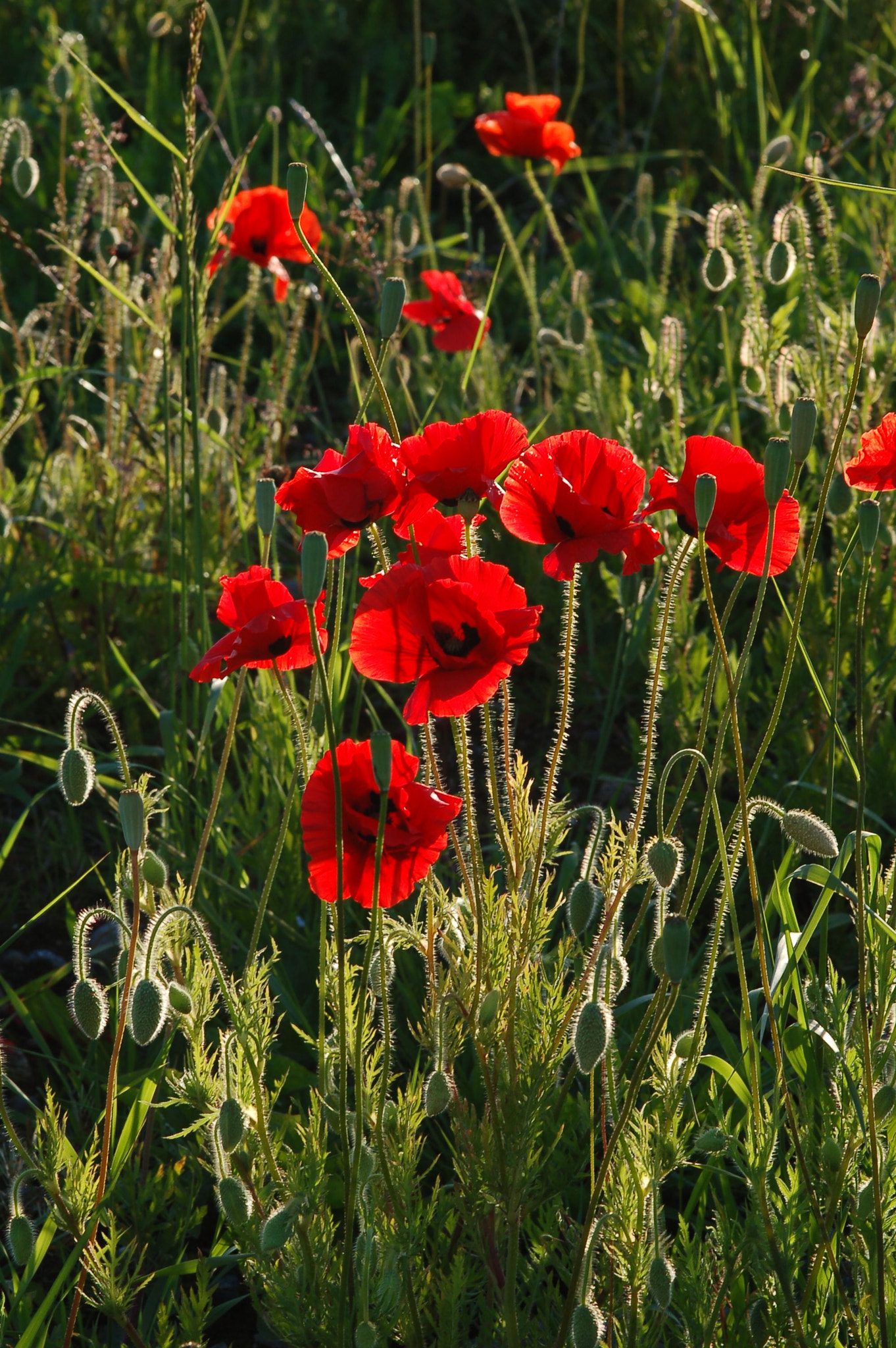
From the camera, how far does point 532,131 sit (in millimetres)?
2918

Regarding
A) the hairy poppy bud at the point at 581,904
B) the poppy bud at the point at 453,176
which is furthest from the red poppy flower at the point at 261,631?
the poppy bud at the point at 453,176

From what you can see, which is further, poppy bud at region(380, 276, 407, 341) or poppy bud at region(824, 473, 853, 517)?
poppy bud at region(824, 473, 853, 517)

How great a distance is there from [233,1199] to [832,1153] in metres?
0.56

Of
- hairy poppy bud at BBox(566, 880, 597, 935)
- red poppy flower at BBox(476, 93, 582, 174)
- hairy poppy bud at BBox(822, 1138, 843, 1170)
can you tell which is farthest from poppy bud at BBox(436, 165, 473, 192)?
hairy poppy bud at BBox(822, 1138, 843, 1170)

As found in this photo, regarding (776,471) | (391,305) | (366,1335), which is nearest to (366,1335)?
(366,1335)

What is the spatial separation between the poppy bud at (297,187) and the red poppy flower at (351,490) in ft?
0.69

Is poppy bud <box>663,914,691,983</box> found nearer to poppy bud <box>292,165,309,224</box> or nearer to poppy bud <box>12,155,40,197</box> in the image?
poppy bud <box>292,165,309,224</box>

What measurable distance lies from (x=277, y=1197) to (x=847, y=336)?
194 cm

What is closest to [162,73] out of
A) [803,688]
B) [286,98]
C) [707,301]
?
[286,98]

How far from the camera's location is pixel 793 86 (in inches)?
179

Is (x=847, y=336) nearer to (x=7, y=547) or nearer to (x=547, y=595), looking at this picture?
(x=547, y=595)

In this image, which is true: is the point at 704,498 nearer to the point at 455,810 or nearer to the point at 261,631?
the point at 455,810

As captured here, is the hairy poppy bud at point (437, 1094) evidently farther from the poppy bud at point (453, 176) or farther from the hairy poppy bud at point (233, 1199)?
the poppy bud at point (453, 176)

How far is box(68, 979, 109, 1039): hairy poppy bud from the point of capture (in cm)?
133
